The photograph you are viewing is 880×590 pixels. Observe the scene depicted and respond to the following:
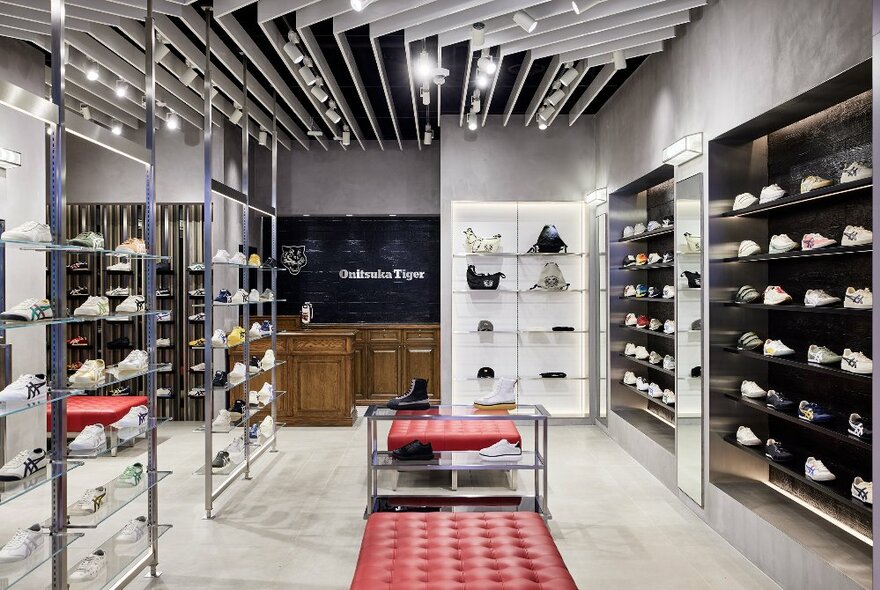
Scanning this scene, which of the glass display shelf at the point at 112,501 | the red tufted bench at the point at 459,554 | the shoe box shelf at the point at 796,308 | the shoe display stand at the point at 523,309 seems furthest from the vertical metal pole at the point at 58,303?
the shoe display stand at the point at 523,309

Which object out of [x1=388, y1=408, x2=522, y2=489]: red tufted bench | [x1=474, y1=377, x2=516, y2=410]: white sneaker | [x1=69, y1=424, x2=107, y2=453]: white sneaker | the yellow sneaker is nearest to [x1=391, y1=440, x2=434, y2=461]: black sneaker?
[x1=388, y1=408, x2=522, y2=489]: red tufted bench

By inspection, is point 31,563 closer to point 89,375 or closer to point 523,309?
point 89,375

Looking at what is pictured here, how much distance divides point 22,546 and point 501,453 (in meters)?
2.81

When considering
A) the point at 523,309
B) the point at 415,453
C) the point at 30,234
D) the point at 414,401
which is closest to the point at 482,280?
the point at 523,309

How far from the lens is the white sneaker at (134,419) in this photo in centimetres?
343

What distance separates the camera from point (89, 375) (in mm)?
3051

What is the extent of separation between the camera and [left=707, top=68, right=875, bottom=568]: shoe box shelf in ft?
11.1

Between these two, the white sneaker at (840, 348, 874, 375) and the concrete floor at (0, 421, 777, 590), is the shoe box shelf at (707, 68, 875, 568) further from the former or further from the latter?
the concrete floor at (0, 421, 777, 590)

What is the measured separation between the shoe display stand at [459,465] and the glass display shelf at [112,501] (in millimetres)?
1380

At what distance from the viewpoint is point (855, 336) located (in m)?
3.48

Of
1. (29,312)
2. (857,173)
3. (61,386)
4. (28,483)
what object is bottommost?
(28,483)

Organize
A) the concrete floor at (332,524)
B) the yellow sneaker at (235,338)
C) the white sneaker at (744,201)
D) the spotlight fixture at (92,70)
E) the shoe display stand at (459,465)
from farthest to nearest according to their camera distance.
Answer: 1. the spotlight fixture at (92,70)
2. the yellow sneaker at (235,338)
3. the shoe display stand at (459,465)
4. the white sneaker at (744,201)
5. the concrete floor at (332,524)

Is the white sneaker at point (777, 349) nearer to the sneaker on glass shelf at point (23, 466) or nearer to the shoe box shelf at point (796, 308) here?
the shoe box shelf at point (796, 308)

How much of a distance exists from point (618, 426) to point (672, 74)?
11.3ft
